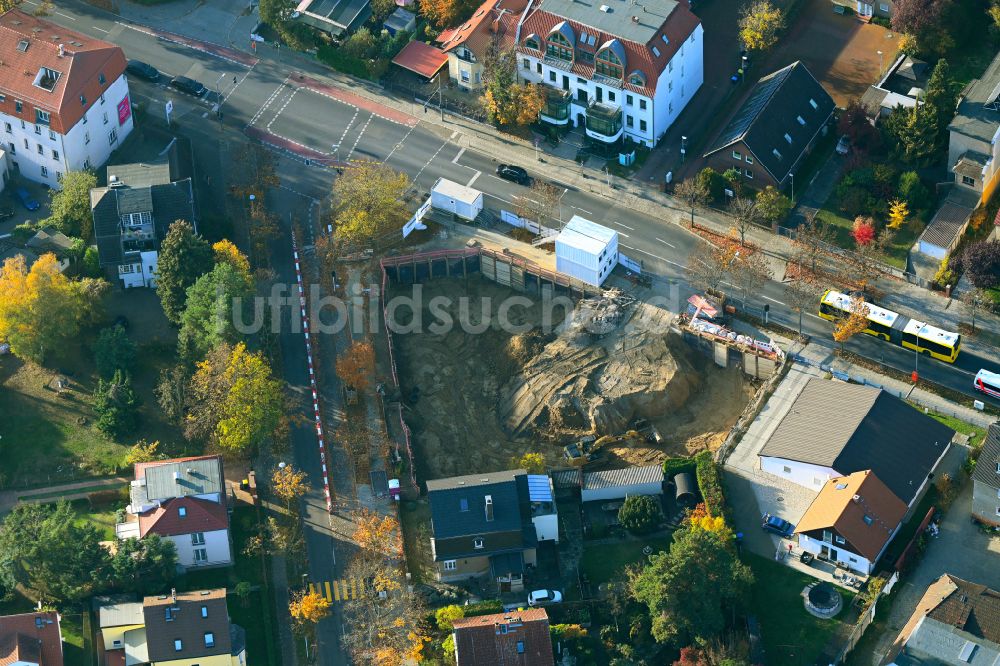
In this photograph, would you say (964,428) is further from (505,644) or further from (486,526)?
(505,644)

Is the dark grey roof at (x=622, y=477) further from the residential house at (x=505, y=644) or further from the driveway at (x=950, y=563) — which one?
the driveway at (x=950, y=563)

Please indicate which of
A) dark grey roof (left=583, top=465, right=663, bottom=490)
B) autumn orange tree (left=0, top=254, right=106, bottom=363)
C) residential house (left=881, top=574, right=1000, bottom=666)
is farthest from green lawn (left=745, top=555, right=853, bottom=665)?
autumn orange tree (left=0, top=254, right=106, bottom=363)

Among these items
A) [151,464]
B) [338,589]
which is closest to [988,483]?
[338,589]

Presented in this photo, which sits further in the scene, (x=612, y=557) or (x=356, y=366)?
(x=356, y=366)

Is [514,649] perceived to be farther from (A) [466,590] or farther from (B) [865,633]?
(B) [865,633]

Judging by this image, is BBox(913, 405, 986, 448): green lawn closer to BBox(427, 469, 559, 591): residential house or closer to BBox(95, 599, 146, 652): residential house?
BBox(427, 469, 559, 591): residential house

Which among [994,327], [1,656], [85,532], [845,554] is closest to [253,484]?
[85,532]

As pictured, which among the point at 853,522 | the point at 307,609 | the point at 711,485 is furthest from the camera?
the point at 711,485

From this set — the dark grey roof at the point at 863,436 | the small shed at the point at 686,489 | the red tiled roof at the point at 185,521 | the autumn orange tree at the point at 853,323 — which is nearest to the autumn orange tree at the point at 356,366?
the red tiled roof at the point at 185,521
